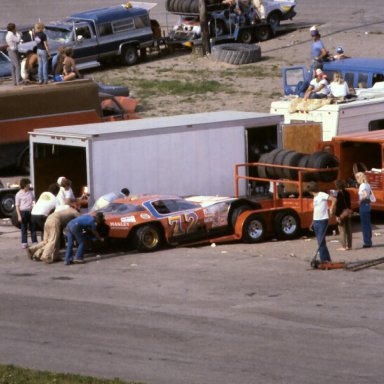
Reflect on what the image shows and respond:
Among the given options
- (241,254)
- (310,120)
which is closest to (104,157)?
(241,254)

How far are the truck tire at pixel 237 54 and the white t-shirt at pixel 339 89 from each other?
12.0 m

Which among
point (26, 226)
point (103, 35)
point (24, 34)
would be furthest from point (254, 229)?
point (24, 34)

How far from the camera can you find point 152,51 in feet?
139

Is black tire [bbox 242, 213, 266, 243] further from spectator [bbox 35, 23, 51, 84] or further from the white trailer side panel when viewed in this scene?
spectator [bbox 35, 23, 51, 84]

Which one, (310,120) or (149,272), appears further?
(310,120)

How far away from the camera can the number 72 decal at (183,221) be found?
71.5 feet

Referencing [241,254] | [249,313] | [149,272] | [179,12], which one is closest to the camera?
[249,313]

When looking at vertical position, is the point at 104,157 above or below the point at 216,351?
above

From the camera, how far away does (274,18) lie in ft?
141

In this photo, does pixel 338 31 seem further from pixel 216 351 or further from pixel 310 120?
pixel 216 351

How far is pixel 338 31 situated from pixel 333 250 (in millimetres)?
23027

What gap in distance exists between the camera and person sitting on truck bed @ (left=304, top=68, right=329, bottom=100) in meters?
27.6

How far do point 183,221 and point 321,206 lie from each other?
9.56 feet

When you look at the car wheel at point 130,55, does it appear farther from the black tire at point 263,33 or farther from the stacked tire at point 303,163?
the stacked tire at point 303,163
